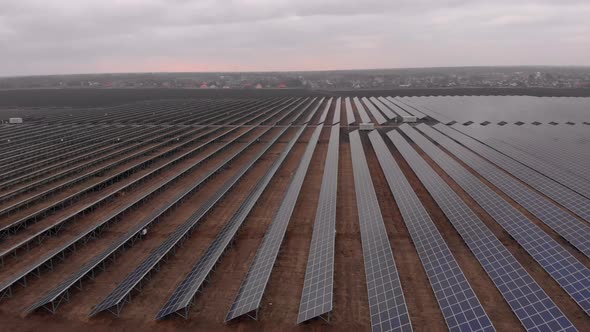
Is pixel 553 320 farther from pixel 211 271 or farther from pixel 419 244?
pixel 211 271

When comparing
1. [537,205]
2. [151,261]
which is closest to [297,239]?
[151,261]

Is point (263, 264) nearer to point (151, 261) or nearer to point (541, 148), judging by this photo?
point (151, 261)

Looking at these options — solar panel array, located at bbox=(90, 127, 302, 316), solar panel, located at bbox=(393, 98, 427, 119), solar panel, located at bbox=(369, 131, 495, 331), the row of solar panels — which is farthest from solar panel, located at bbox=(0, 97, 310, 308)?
solar panel, located at bbox=(393, 98, 427, 119)

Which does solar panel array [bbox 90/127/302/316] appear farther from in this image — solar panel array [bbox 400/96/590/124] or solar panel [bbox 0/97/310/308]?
solar panel array [bbox 400/96/590/124]

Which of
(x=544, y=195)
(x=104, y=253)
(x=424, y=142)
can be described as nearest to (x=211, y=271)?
(x=104, y=253)

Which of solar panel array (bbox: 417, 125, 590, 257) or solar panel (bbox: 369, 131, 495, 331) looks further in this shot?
solar panel array (bbox: 417, 125, 590, 257)

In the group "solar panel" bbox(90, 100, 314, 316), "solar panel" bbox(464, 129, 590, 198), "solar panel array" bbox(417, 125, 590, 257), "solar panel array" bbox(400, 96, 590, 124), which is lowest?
"solar panel" bbox(90, 100, 314, 316)
